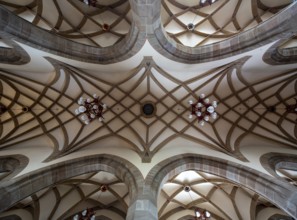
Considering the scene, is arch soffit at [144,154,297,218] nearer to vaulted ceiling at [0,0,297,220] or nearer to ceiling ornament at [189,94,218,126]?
vaulted ceiling at [0,0,297,220]

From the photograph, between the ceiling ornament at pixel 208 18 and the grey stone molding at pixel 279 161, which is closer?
the grey stone molding at pixel 279 161

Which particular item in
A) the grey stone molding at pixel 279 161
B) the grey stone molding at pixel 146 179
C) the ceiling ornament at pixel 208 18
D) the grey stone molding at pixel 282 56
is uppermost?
the ceiling ornament at pixel 208 18

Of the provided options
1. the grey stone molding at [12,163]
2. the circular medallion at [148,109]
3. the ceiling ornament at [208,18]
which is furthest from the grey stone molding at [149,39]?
the grey stone molding at [12,163]

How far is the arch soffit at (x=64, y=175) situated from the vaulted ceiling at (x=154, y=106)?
0.38 ft

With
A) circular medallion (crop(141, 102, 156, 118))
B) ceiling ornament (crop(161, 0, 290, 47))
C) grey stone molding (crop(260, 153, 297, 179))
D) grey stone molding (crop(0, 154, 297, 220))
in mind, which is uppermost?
ceiling ornament (crop(161, 0, 290, 47))

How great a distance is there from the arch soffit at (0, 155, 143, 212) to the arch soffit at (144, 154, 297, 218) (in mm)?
684

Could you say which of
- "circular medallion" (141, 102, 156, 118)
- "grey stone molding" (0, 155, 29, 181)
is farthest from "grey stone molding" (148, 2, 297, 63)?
"grey stone molding" (0, 155, 29, 181)

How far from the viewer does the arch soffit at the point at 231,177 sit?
7.19 meters

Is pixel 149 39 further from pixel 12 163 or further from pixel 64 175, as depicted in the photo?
pixel 12 163

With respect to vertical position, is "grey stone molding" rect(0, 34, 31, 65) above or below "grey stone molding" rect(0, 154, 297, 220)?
above

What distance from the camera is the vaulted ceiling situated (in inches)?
388

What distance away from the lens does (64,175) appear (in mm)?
9094

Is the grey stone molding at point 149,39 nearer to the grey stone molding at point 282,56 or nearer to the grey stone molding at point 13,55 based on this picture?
the grey stone molding at point 282,56

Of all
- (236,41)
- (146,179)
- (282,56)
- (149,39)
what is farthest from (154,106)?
(282,56)
